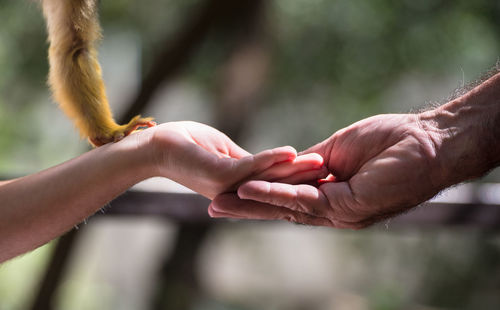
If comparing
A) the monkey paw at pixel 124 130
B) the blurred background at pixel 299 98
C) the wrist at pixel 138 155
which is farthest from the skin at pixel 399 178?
the blurred background at pixel 299 98

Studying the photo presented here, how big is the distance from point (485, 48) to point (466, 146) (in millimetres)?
2597

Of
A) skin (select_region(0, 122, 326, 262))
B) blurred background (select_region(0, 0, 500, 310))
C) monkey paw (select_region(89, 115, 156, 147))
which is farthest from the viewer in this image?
blurred background (select_region(0, 0, 500, 310))

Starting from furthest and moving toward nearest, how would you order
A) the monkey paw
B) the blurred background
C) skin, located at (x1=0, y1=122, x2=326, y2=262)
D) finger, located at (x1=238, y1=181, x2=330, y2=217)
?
the blurred background
the monkey paw
skin, located at (x1=0, y1=122, x2=326, y2=262)
finger, located at (x1=238, y1=181, x2=330, y2=217)

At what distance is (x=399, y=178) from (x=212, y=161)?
1.19ft

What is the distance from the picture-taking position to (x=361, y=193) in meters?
0.90

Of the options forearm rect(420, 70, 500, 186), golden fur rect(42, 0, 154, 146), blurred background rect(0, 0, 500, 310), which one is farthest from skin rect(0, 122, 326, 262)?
blurred background rect(0, 0, 500, 310)

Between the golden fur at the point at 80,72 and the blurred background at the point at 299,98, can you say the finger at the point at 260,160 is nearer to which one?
the golden fur at the point at 80,72

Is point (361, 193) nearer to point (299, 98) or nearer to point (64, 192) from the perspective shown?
point (64, 192)

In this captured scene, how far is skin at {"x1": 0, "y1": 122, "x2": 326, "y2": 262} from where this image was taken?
0.96 metres

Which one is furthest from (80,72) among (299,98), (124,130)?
(299,98)

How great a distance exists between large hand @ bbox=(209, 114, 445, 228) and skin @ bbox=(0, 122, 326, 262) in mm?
59

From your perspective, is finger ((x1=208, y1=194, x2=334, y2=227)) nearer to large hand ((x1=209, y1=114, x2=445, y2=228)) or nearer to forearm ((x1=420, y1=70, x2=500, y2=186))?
large hand ((x1=209, y1=114, x2=445, y2=228))

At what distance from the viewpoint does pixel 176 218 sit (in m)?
1.58

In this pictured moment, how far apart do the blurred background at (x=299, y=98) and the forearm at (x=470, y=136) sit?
1.82 meters
